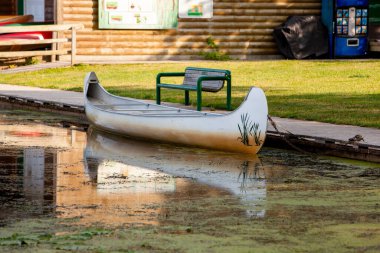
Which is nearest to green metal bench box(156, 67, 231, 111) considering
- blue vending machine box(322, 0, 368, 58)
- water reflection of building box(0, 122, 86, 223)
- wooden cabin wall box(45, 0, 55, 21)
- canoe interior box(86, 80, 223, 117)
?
canoe interior box(86, 80, 223, 117)

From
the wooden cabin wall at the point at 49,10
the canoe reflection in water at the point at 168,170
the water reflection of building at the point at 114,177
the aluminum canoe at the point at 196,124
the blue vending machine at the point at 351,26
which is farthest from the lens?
the blue vending machine at the point at 351,26

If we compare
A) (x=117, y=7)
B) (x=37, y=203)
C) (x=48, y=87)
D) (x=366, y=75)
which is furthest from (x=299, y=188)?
(x=117, y=7)

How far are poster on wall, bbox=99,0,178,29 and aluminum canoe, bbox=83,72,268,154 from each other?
49.8ft

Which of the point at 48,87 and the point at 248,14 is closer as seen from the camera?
the point at 48,87

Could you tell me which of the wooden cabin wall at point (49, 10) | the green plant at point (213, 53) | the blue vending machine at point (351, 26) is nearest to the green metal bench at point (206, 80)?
the green plant at point (213, 53)

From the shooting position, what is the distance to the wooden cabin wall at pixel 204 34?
101 ft

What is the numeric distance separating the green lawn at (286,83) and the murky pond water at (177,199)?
327 centimetres

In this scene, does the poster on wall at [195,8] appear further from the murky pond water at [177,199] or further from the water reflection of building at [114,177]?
the murky pond water at [177,199]

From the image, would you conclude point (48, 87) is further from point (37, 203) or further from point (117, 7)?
point (37, 203)

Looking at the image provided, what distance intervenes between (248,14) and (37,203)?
23.6 meters

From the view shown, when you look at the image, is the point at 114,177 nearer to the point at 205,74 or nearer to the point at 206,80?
the point at 206,80

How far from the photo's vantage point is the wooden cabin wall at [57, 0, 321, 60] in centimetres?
3064

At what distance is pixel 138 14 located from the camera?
1224 inches

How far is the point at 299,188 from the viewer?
10.3 m
